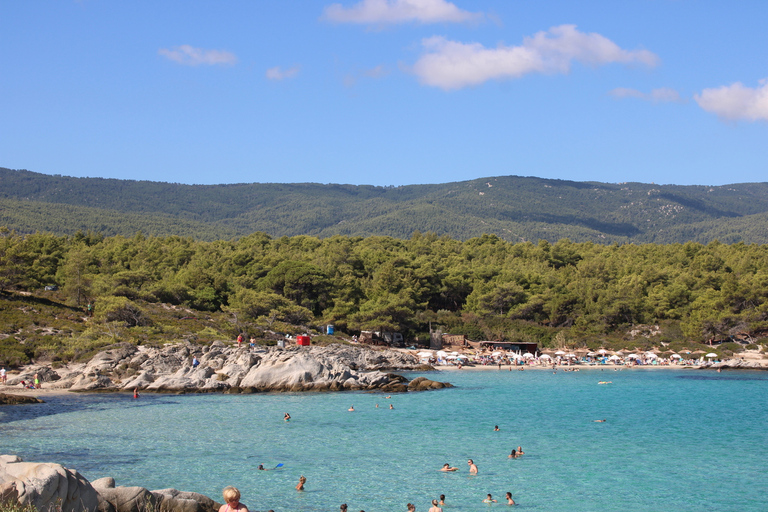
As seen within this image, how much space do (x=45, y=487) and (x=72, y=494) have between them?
2.07 feet

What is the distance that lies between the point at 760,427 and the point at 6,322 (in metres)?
41.6

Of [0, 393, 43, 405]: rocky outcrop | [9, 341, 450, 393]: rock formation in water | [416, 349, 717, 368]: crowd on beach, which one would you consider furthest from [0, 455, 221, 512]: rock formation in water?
[416, 349, 717, 368]: crowd on beach

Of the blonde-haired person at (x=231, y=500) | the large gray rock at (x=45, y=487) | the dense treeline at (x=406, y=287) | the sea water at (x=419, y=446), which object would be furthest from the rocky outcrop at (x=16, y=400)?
the blonde-haired person at (x=231, y=500)

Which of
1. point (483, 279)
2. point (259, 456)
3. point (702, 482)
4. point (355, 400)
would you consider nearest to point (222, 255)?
point (483, 279)

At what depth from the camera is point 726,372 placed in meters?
47.7

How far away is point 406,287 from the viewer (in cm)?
6238

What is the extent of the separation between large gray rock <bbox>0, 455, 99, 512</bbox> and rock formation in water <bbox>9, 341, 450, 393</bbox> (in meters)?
23.2

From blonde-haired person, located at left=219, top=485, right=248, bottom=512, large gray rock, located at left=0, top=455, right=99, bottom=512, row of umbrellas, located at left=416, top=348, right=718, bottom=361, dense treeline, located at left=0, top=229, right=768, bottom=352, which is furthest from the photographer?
dense treeline, located at left=0, top=229, right=768, bottom=352

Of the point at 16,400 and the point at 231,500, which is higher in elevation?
the point at 231,500

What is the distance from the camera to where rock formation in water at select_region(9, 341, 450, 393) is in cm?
3419

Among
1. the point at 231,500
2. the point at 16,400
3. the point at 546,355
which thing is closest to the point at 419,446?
the point at 231,500

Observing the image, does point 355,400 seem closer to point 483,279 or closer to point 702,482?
point 702,482

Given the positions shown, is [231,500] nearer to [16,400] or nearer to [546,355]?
[16,400]

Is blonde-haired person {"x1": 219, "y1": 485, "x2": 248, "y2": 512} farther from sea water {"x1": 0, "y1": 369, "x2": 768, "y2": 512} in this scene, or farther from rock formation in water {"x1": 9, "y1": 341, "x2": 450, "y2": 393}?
rock formation in water {"x1": 9, "y1": 341, "x2": 450, "y2": 393}
